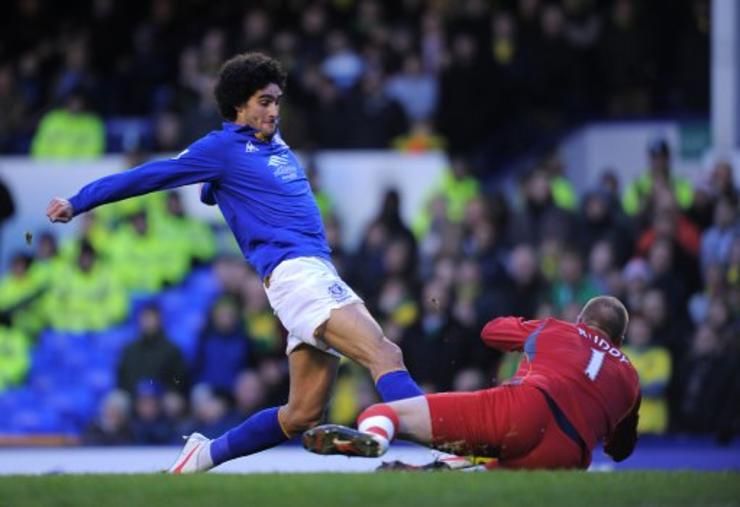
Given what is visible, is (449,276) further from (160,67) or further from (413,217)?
(160,67)

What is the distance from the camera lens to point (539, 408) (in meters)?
9.41

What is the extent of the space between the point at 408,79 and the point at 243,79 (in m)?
9.14

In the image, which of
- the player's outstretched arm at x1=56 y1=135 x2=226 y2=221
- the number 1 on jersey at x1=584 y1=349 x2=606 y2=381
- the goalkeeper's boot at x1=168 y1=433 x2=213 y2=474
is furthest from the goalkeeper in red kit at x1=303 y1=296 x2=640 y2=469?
the player's outstretched arm at x1=56 y1=135 x2=226 y2=221

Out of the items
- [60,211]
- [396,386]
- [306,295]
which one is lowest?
[396,386]

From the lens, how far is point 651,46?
19375 mm

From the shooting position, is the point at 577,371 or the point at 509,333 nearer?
the point at 577,371

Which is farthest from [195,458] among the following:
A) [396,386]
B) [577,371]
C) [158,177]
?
[577,371]

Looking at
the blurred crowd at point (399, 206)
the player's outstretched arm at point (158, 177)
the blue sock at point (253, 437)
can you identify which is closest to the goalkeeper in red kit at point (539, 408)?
the blue sock at point (253, 437)

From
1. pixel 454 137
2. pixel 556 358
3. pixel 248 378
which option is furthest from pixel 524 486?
pixel 454 137

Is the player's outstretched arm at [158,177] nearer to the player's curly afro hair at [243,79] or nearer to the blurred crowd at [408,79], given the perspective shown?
the player's curly afro hair at [243,79]

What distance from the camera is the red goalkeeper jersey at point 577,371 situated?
9.54 m

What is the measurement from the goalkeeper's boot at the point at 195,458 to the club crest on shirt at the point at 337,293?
48.3 inches

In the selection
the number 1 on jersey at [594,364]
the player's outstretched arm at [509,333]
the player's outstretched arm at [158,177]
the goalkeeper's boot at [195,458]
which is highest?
the player's outstretched arm at [158,177]

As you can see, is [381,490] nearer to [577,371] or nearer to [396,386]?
[396,386]
